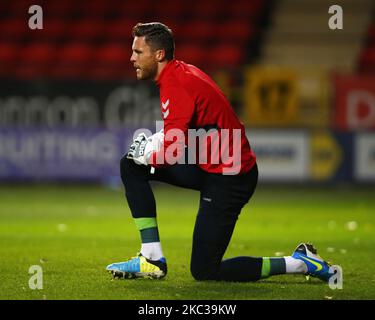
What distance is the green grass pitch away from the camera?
6488mm

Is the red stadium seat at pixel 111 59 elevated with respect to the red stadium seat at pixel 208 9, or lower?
lower

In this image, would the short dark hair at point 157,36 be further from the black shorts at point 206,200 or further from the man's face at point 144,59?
the black shorts at point 206,200

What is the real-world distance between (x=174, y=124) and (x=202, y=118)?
304 millimetres

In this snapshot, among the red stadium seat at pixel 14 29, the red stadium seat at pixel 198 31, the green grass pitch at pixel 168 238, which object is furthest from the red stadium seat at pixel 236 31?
the green grass pitch at pixel 168 238

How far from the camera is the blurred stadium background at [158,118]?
335 inches

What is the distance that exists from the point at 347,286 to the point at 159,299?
4.75 feet

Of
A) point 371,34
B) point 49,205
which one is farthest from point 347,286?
point 371,34

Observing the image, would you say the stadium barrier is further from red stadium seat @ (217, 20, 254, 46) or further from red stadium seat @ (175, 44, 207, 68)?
red stadium seat @ (217, 20, 254, 46)

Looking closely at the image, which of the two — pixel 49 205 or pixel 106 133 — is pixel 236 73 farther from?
pixel 49 205

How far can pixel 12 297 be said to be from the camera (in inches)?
243

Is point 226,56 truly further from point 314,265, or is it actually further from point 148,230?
point 314,265

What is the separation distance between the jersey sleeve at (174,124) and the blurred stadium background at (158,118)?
35.5 inches

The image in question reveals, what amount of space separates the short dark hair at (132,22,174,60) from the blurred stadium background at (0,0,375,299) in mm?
1688

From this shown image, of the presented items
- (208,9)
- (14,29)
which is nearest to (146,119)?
(14,29)
